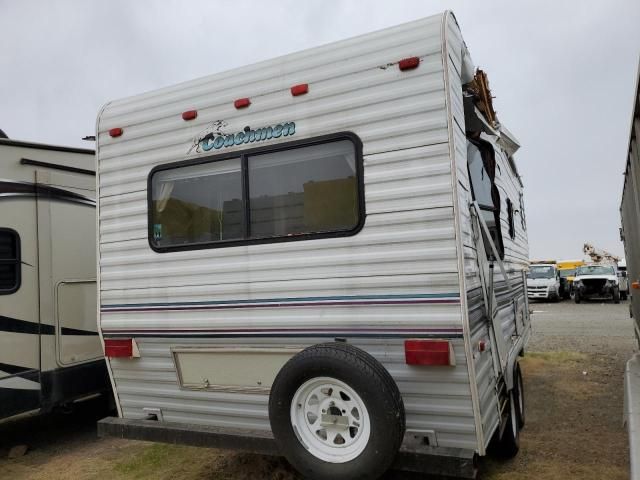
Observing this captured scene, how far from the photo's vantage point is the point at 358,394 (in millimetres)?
3105

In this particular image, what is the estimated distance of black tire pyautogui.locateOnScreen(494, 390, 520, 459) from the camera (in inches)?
169

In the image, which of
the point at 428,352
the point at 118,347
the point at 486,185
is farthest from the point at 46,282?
the point at 486,185

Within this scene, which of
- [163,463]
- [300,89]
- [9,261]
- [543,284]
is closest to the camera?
[300,89]

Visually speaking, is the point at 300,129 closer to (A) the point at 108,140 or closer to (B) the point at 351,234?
(B) the point at 351,234

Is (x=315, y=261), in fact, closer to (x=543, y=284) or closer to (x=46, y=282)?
(x=46, y=282)

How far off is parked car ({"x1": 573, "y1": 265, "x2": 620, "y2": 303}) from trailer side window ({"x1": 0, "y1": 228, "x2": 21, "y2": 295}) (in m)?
21.9

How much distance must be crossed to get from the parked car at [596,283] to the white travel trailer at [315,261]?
66.1ft

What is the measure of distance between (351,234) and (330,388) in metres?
0.92

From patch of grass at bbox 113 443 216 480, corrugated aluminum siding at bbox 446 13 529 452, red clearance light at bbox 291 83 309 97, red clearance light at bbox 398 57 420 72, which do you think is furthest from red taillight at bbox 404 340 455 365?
patch of grass at bbox 113 443 216 480

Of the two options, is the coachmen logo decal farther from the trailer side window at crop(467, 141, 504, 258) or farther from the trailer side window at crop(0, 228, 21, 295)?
the trailer side window at crop(0, 228, 21, 295)

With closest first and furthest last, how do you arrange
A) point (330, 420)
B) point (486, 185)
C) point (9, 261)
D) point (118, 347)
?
1. point (330, 420)
2. point (118, 347)
3. point (486, 185)
4. point (9, 261)

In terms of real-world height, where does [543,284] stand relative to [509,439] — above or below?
above

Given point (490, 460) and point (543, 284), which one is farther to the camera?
point (543, 284)

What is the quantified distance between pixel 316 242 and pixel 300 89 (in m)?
1.01
